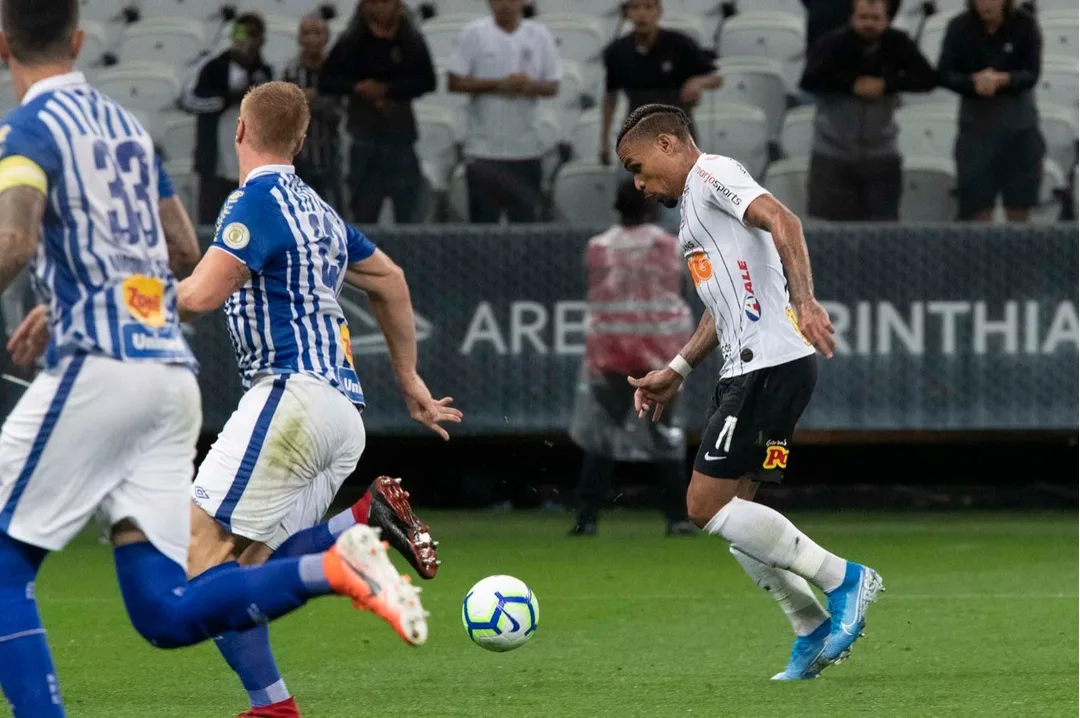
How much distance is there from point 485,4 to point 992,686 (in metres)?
7.27

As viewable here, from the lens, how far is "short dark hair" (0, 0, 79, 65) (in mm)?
4105

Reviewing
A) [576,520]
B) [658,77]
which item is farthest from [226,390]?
[658,77]

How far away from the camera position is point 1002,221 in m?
11.7

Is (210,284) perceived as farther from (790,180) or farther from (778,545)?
(790,180)

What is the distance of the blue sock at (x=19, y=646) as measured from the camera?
13.6ft

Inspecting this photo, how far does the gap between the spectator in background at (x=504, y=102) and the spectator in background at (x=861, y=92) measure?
1686 millimetres

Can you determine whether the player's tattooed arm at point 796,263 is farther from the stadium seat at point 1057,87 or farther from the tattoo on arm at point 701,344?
the stadium seat at point 1057,87

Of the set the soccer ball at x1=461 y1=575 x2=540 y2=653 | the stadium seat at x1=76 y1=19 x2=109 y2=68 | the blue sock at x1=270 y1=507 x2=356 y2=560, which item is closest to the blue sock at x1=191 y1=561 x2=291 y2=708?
the blue sock at x1=270 y1=507 x2=356 y2=560

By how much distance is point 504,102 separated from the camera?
11.5 meters

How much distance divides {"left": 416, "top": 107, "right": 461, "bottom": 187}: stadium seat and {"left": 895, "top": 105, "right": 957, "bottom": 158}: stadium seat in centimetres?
272

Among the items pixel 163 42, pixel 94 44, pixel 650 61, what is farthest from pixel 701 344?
pixel 94 44

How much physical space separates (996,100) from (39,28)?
27.2 feet

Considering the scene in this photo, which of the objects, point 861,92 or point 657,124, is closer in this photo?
point 657,124

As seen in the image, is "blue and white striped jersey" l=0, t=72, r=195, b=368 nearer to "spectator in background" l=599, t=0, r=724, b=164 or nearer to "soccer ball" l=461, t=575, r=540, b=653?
"soccer ball" l=461, t=575, r=540, b=653
